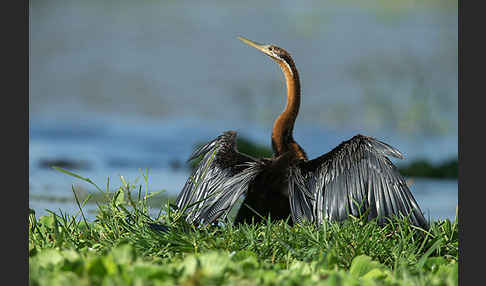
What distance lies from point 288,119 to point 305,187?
3.60ft

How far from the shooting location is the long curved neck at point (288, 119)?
211 inches

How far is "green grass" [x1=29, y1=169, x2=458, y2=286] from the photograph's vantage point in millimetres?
2430

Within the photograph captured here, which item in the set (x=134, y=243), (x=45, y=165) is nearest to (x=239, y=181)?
(x=134, y=243)

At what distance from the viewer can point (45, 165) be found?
8.16 m

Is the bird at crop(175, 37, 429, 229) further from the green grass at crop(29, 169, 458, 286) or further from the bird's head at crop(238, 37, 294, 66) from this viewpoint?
the bird's head at crop(238, 37, 294, 66)

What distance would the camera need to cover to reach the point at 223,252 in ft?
9.59

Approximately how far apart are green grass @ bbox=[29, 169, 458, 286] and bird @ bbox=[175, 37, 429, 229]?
10.1 inches

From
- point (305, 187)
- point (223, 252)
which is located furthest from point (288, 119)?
point (223, 252)

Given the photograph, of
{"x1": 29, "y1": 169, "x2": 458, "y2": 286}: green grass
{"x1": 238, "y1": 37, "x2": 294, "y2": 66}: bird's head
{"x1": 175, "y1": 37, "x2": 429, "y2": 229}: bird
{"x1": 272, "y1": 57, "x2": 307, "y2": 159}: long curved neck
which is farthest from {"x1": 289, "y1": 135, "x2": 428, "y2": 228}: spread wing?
{"x1": 238, "y1": 37, "x2": 294, "y2": 66}: bird's head

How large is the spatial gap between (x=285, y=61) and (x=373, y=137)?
4.90ft

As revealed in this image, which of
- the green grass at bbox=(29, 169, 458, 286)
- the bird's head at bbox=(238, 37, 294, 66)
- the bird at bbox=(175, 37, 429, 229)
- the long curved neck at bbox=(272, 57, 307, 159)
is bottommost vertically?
the green grass at bbox=(29, 169, 458, 286)

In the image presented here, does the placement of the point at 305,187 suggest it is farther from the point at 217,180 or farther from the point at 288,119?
the point at 288,119

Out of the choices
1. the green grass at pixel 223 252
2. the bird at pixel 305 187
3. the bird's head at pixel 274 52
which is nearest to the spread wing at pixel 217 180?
the bird at pixel 305 187

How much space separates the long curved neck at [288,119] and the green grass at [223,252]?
4.57ft
